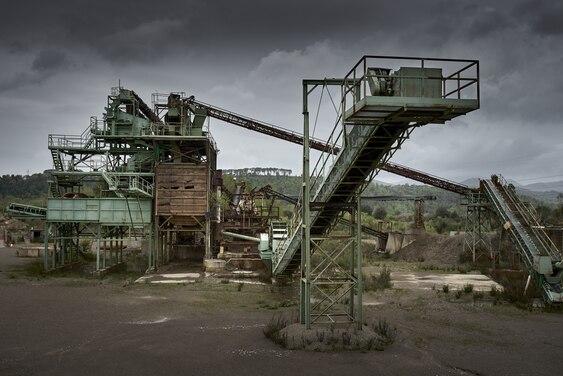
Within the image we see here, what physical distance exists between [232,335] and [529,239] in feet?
52.1

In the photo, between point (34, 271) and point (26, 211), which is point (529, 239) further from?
point (26, 211)

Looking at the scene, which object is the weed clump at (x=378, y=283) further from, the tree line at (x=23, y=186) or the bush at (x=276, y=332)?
the tree line at (x=23, y=186)

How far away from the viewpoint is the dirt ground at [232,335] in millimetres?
10336

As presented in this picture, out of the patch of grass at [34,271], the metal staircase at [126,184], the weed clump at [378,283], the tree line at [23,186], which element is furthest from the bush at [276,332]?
the tree line at [23,186]

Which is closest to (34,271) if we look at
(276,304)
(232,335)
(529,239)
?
(276,304)

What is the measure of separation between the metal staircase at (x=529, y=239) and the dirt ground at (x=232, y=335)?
6.92 feet

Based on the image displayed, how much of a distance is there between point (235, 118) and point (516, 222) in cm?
2179

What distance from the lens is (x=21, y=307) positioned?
669 inches

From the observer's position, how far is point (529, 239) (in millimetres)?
20641

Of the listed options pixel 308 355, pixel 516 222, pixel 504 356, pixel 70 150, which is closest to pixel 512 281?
pixel 516 222

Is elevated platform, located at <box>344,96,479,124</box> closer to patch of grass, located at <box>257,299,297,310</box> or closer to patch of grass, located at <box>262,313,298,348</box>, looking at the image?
patch of grass, located at <box>262,313,298,348</box>

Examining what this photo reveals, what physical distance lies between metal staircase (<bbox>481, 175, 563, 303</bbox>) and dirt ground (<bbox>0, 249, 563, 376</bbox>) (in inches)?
83.0

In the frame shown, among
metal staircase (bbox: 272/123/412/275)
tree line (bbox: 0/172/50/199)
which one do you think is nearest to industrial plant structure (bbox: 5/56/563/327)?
metal staircase (bbox: 272/123/412/275)

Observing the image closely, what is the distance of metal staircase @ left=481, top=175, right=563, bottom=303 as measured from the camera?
58.3 feet
